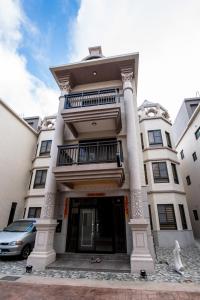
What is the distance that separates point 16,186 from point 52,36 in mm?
10825

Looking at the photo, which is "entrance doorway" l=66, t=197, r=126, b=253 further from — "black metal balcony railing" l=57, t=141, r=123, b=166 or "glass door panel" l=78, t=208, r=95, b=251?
"black metal balcony railing" l=57, t=141, r=123, b=166

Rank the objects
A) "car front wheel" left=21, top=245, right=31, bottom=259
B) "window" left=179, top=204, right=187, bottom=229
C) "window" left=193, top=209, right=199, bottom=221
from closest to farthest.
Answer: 1. "car front wheel" left=21, top=245, right=31, bottom=259
2. "window" left=179, top=204, right=187, bottom=229
3. "window" left=193, top=209, right=199, bottom=221

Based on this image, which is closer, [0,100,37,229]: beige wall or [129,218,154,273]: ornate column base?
[129,218,154,273]: ornate column base

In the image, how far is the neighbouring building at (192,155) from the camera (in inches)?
574

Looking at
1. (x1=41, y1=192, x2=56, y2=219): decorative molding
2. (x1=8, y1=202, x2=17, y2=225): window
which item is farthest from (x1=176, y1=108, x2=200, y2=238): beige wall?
(x1=8, y1=202, x2=17, y2=225): window

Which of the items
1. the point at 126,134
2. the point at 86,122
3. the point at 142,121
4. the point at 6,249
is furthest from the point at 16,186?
the point at 142,121

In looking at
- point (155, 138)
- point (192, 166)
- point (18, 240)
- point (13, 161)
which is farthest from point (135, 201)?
point (192, 166)

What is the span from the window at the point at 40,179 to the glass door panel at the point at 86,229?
721 centimetres

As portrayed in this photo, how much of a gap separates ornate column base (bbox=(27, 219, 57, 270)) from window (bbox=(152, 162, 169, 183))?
8.75 meters

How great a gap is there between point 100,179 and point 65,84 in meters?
6.31

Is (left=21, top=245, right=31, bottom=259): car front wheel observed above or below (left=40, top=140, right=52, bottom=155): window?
below

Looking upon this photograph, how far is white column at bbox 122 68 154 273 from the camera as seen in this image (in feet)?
18.5

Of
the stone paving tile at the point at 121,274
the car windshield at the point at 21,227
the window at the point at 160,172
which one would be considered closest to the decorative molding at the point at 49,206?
the car windshield at the point at 21,227

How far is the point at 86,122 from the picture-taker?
868 cm
